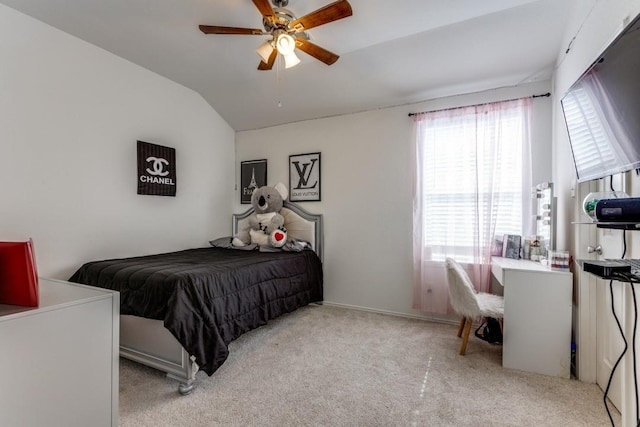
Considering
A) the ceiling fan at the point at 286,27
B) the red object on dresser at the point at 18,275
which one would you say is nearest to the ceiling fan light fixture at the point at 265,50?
the ceiling fan at the point at 286,27

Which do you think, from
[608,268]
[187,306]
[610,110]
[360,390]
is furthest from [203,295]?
[610,110]

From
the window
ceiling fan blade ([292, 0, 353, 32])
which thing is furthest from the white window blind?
ceiling fan blade ([292, 0, 353, 32])

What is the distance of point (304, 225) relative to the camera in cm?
374

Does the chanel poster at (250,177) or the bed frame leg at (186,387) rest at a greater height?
the chanel poster at (250,177)

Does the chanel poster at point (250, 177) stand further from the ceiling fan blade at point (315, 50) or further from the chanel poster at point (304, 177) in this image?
the ceiling fan blade at point (315, 50)

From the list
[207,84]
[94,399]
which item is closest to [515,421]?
[94,399]

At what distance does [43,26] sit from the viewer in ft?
7.79

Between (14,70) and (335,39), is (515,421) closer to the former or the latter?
(335,39)

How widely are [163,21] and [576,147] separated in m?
2.99

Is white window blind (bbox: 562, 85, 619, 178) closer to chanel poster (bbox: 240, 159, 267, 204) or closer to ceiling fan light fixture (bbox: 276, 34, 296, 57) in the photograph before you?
ceiling fan light fixture (bbox: 276, 34, 296, 57)

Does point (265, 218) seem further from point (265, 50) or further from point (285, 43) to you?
point (285, 43)

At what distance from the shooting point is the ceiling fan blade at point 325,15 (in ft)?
5.47

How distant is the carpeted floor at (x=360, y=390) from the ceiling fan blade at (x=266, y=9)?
2361mm

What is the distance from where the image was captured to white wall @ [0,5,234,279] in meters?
2.24
